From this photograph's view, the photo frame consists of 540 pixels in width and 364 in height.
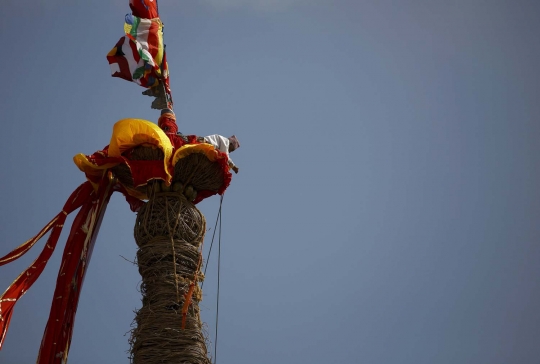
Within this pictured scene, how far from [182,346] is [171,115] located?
328 centimetres

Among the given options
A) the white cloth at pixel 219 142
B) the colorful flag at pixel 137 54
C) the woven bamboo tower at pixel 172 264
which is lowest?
the woven bamboo tower at pixel 172 264

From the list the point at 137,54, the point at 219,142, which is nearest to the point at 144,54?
the point at 137,54

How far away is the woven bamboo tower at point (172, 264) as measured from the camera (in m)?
7.88

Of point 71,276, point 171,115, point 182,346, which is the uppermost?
point 171,115

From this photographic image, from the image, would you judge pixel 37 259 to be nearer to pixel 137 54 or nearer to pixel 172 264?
pixel 172 264

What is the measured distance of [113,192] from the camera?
31.6 feet

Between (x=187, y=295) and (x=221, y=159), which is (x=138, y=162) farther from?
(x=187, y=295)

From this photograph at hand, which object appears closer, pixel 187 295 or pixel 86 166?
pixel 187 295

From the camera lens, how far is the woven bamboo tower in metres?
7.88

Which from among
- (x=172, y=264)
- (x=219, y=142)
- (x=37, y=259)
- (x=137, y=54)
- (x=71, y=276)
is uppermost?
(x=137, y=54)

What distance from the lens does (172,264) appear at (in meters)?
8.43

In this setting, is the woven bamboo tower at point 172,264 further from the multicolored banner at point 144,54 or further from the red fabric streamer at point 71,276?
the multicolored banner at point 144,54

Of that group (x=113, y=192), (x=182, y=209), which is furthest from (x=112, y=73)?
(x=182, y=209)

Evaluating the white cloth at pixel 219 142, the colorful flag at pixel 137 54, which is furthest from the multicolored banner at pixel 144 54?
the white cloth at pixel 219 142
